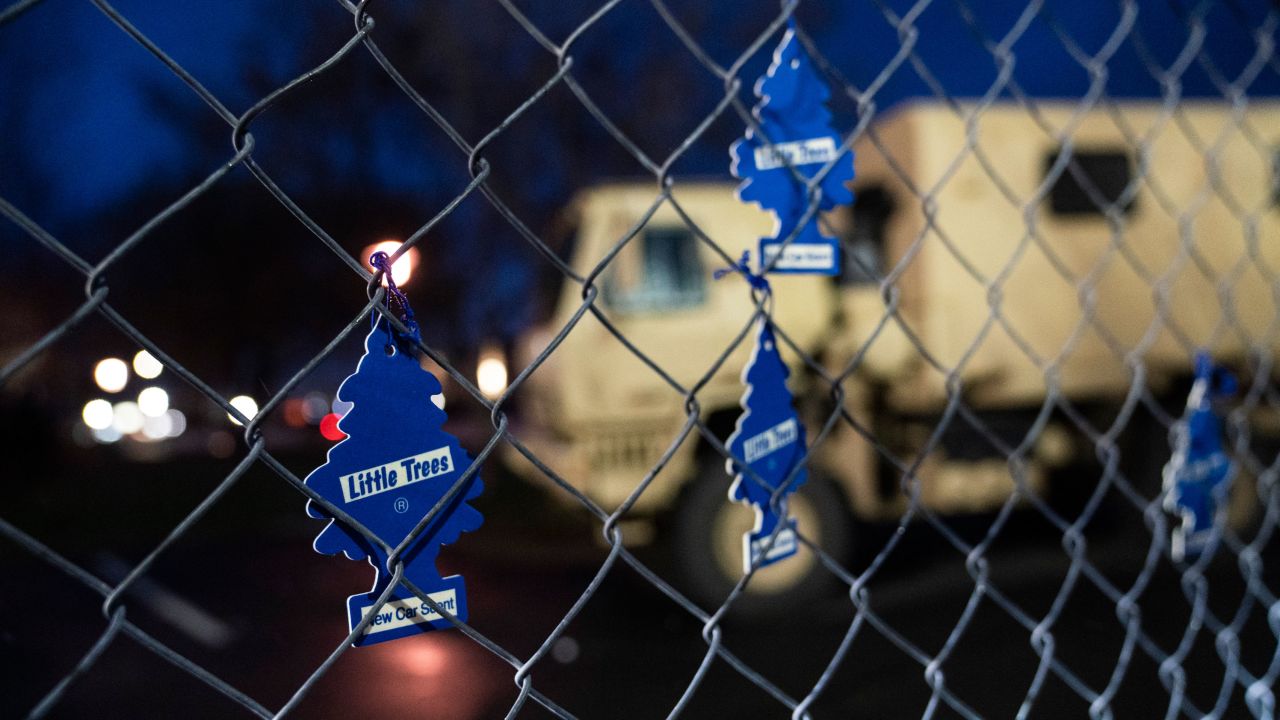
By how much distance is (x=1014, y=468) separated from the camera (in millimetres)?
1244

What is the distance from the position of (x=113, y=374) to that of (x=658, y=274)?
270 cm

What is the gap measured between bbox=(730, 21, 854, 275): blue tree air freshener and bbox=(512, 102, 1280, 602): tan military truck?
193 centimetres

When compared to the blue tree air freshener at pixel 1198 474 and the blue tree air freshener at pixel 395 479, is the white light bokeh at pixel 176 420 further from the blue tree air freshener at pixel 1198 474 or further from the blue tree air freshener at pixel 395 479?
the blue tree air freshener at pixel 1198 474

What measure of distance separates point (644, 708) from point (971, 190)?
2828 millimetres

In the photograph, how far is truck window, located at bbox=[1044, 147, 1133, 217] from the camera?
13.9ft

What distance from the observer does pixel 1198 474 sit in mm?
1401

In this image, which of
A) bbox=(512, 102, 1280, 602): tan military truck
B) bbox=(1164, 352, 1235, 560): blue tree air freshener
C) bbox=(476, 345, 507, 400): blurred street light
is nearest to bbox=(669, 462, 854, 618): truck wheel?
bbox=(512, 102, 1280, 602): tan military truck

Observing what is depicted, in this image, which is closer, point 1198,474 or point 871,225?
point 1198,474

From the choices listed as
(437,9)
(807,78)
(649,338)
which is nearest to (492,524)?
(649,338)

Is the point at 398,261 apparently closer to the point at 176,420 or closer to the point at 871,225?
the point at 176,420

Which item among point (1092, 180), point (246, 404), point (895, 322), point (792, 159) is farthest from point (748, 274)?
point (1092, 180)

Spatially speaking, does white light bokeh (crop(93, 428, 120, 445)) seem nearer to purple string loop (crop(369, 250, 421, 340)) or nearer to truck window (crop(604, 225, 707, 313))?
truck window (crop(604, 225, 707, 313))

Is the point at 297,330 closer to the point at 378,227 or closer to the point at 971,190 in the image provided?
the point at 378,227

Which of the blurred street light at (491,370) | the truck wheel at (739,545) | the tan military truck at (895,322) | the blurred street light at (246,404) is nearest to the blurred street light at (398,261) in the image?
the blurred street light at (246,404)
